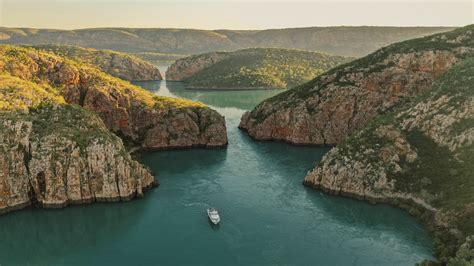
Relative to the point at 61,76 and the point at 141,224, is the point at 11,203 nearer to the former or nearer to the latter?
the point at 141,224

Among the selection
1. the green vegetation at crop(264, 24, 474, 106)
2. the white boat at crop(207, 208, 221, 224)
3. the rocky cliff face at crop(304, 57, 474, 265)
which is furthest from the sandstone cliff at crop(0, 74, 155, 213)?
the green vegetation at crop(264, 24, 474, 106)

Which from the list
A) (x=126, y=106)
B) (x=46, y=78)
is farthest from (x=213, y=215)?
(x=46, y=78)

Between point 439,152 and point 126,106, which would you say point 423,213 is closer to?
point 439,152

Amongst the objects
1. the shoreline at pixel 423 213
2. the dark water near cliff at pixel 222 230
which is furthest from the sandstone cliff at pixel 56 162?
the shoreline at pixel 423 213

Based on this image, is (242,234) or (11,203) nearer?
(242,234)

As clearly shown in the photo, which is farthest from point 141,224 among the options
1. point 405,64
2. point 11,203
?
point 405,64

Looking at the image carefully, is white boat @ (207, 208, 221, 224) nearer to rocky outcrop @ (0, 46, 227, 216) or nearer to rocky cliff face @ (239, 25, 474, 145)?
rocky outcrop @ (0, 46, 227, 216)

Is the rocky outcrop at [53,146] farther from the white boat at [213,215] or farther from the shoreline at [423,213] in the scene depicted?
the shoreline at [423,213]
